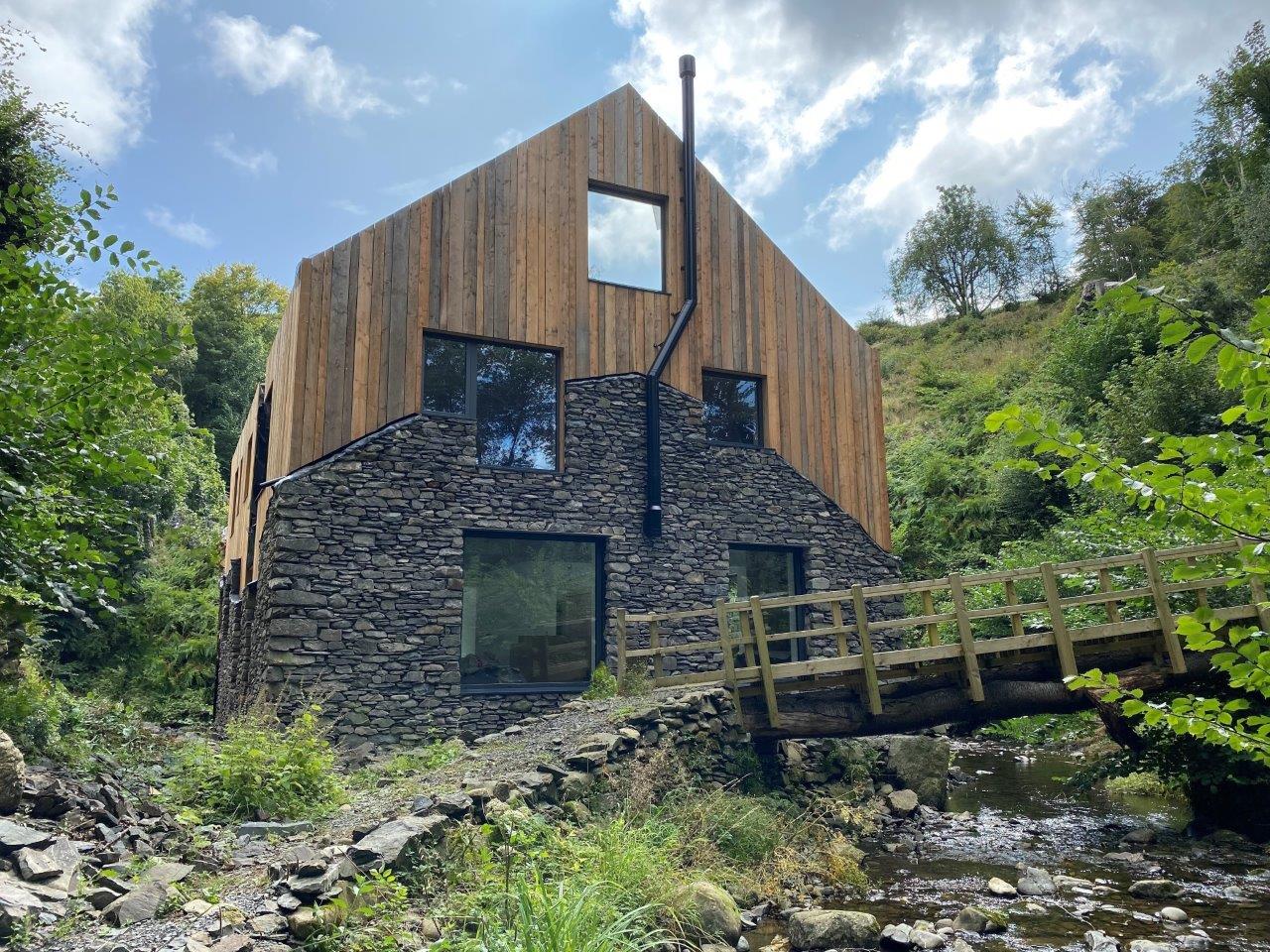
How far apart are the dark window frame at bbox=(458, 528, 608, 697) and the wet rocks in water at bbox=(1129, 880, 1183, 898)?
20.8 ft

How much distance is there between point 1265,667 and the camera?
265 centimetres

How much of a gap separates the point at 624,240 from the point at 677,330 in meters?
1.57

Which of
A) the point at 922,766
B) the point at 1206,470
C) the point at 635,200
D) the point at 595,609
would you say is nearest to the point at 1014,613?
the point at 922,766

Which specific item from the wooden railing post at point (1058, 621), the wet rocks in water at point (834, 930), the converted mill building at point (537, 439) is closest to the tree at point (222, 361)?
the converted mill building at point (537, 439)

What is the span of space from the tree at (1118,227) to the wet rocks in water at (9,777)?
1339 inches

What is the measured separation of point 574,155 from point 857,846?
9633mm

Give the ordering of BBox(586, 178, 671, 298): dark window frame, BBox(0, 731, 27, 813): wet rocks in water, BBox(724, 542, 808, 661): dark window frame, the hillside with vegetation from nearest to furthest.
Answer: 1. the hillside with vegetation
2. BBox(0, 731, 27, 813): wet rocks in water
3. BBox(586, 178, 671, 298): dark window frame
4. BBox(724, 542, 808, 661): dark window frame

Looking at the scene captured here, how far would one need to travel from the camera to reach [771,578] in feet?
44.1

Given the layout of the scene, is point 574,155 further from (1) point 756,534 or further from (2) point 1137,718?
(2) point 1137,718

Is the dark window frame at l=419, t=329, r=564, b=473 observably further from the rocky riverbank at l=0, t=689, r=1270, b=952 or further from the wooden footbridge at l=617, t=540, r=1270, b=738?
the rocky riverbank at l=0, t=689, r=1270, b=952

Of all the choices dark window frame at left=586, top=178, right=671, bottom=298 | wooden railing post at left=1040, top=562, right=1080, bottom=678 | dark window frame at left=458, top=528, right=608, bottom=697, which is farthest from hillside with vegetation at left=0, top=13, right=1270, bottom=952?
dark window frame at left=586, top=178, right=671, bottom=298

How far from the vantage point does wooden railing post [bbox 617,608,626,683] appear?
34.3 feet

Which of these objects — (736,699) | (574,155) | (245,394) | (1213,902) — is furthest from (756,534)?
(245,394)

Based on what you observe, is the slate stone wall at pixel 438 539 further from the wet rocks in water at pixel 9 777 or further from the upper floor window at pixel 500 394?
the wet rocks in water at pixel 9 777
